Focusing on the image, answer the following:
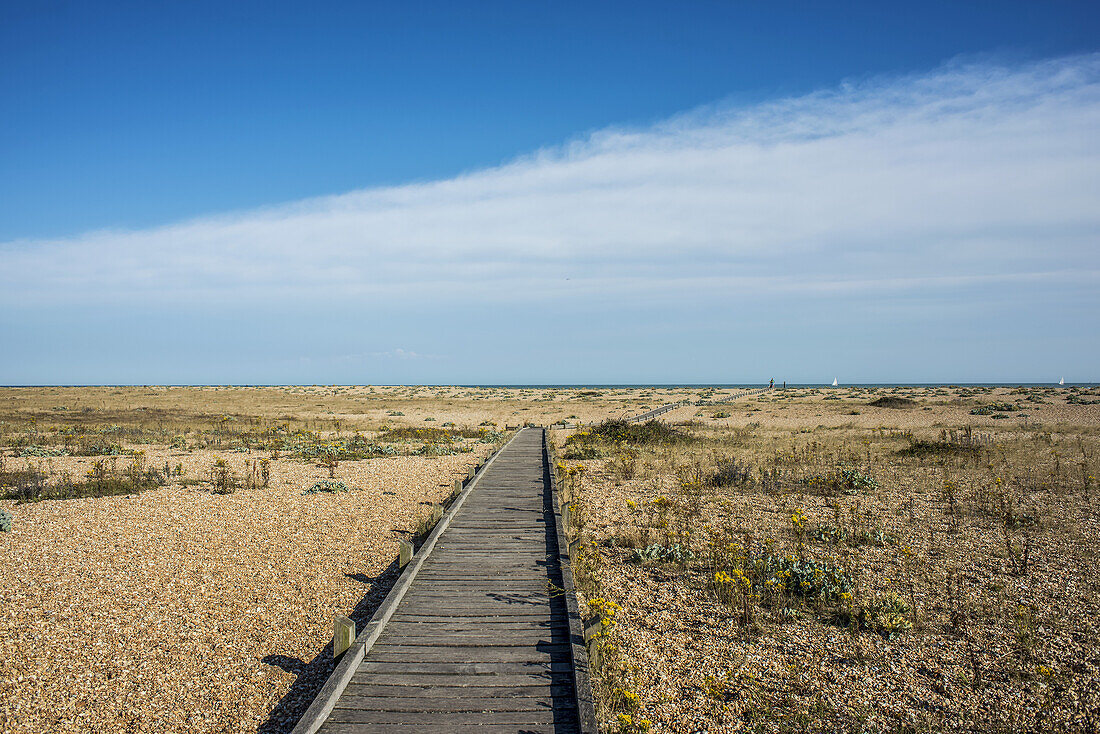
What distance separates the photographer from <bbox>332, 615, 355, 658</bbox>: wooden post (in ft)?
18.1

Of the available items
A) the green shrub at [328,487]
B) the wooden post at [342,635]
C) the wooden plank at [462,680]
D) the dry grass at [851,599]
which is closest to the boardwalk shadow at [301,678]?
the wooden post at [342,635]

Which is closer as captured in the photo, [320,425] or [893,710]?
[893,710]

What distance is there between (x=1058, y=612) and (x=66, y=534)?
15642 millimetres

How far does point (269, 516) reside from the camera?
1241 cm

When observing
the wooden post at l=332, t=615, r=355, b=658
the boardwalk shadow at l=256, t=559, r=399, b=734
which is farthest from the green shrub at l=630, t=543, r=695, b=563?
the wooden post at l=332, t=615, r=355, b=658

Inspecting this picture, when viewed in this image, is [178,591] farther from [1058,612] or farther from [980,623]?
[1058,612]

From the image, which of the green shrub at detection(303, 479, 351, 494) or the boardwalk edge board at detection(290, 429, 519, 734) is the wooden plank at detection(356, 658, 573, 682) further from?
the green shrub at detection(303, 479, 351, 494)

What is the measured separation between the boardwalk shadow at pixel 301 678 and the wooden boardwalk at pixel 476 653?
68 centimetres

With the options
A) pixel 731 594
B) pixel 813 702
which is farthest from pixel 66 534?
pixel 813 702

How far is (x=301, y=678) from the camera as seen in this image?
6.04 m

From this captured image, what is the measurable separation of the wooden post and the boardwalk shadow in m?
0.59

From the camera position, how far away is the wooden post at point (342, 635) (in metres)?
5.53

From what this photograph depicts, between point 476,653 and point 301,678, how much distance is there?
190cm

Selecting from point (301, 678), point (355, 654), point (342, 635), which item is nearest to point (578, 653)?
point (355, 654)
